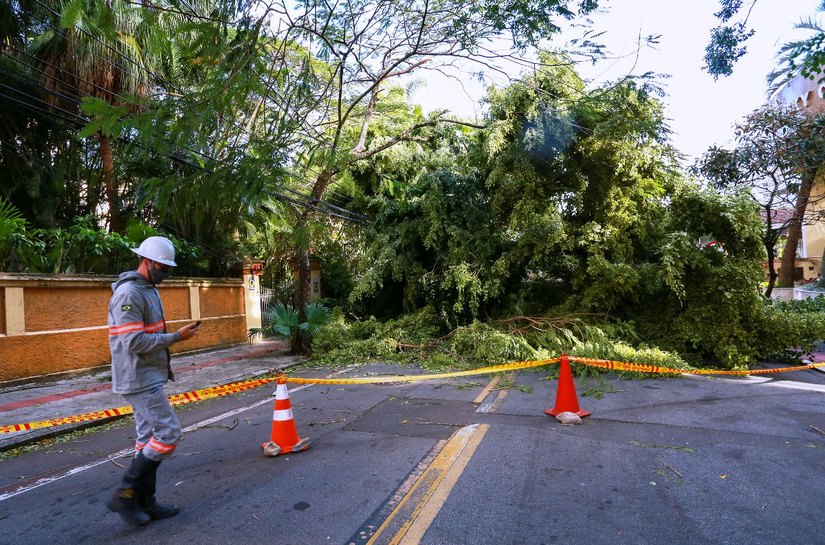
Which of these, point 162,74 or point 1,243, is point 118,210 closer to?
point 162,74

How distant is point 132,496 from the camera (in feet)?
11.0

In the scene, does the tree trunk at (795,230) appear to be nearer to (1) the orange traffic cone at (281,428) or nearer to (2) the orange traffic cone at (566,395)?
(2) the orange traffic cone at (566,395)

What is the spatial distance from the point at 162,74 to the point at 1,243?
5858 millimetres

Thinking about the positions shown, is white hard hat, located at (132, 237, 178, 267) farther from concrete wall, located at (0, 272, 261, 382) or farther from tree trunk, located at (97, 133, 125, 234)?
tree trunk, located at (97, 133, 125, 234)

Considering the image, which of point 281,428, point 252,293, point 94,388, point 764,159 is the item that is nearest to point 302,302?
point 252,293

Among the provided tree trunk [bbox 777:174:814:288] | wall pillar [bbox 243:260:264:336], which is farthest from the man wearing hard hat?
tree trunk [bbox 777:174:814:288]

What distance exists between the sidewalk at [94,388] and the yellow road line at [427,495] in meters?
4.81

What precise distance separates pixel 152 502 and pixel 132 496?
0.16m

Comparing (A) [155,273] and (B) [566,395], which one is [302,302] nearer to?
(B) [566,395]

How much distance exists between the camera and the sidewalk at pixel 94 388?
265 inches

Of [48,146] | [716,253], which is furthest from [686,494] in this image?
[48,146]

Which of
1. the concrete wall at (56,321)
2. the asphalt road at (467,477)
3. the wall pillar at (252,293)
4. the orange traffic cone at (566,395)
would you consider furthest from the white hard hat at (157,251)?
the wall pillar at (252,293)

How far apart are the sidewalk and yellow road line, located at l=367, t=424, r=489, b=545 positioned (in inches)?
190

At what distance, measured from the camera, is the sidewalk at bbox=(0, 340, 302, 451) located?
6.72 m
